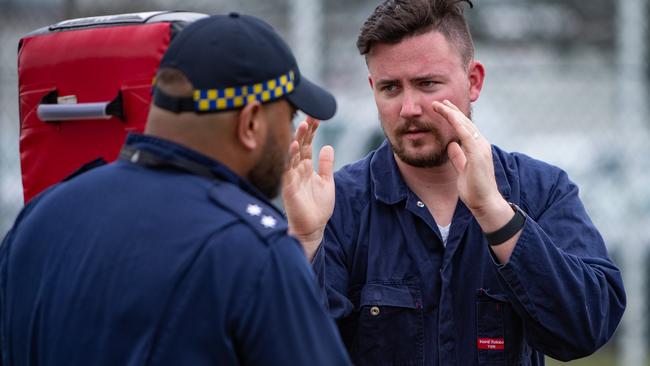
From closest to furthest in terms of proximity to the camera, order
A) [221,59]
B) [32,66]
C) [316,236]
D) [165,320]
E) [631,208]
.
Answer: [165,320], [221,59], [32,66], [316,236], [631,208]

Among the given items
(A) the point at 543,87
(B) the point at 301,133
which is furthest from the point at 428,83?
(A) the point at 543,87

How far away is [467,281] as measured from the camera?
3295 mm

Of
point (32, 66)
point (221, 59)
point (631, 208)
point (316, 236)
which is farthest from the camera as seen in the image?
point (631, 208)

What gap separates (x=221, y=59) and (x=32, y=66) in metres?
0.82

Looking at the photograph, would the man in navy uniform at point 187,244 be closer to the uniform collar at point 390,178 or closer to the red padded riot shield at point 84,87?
the red padded riot shield at point 84,87

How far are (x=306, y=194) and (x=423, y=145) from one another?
1.44ft

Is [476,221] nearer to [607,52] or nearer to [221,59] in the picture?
[221,59]

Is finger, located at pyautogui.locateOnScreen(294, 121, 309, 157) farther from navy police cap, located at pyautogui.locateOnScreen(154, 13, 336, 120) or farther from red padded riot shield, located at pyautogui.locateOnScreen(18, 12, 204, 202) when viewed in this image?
navy police cap, located at pyautogui.locateOnScreen(154, 13, 336, 120)

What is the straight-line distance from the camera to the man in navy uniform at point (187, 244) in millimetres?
2105

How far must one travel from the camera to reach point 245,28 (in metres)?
2.30

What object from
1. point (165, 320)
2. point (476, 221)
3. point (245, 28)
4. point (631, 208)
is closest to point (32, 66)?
point (245, 28)

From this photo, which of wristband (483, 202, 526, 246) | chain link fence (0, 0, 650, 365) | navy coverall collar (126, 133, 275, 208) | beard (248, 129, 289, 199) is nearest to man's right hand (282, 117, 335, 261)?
wristband (483, 202, 526, 246)

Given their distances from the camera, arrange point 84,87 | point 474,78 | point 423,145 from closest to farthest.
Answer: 1. point 84,87
2. point 423,145
3. point 474,78

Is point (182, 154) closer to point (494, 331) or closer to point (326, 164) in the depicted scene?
point (326, 164)
